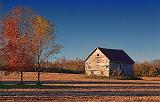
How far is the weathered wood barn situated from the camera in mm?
98000

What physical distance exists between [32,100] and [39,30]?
2760cm

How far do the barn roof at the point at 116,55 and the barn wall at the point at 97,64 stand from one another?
3.74 ft

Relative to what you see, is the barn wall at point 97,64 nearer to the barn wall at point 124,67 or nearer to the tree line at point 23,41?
the barn wall at point 124,67

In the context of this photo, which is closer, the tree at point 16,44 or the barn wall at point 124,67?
the tree at point 16,44

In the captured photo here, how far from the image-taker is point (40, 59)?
53812 millimetres

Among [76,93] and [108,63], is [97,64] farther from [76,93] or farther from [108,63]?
[76,93]

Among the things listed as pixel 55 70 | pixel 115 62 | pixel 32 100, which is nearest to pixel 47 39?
pixel 32 100

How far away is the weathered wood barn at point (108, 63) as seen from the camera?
9800 centimetres

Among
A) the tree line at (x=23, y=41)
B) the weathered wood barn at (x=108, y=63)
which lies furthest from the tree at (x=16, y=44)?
the weathered wood barn at (x=108, y=63)

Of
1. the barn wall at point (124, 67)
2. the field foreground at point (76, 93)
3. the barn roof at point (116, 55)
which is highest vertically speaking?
the barn roof at point (116, 55)

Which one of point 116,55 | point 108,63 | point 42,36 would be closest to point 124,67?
point 116,55

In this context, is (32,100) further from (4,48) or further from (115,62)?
(115,62)

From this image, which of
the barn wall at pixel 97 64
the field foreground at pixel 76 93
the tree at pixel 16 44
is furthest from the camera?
the barn wall at pixel 97 64

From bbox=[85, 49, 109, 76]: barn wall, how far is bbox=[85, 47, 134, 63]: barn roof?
Answer: 3.74ft
